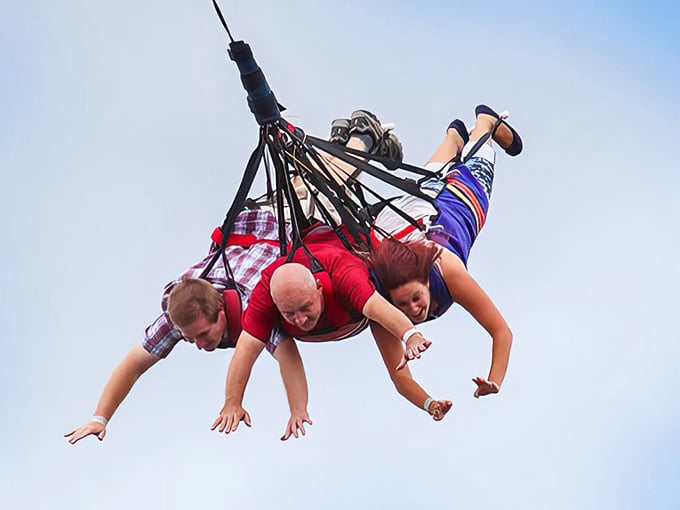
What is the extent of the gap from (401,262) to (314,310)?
0.42 m

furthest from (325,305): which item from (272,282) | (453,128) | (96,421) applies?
(453,128)

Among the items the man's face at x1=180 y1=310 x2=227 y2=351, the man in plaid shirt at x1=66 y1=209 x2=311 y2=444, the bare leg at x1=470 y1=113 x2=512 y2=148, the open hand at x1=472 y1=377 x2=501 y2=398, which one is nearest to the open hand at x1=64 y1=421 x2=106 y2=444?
the man in plaid shirt at x1=66 y1=209 x2=311 y2=444

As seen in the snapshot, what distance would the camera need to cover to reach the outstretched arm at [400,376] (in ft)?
18.3

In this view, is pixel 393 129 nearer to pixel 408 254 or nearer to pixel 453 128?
pixel 453 128

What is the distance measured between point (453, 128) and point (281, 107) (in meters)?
1.63

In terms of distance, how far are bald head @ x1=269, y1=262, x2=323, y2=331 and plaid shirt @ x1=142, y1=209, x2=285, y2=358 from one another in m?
0.62

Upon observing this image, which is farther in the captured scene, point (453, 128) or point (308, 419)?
point (453, 128)

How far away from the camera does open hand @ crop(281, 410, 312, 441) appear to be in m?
5.49

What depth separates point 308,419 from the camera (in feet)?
18.3

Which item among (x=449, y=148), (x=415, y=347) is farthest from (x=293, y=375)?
(x=449, y=148)

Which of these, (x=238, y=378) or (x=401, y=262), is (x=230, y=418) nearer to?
(x=238, y=378)

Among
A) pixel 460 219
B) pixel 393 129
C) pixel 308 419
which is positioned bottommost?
pixel 308 419

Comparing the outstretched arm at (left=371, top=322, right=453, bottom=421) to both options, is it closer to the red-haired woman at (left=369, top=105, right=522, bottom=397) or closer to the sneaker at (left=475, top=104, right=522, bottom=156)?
the red-haired woman at (left=369, top=105, right=522, bottom=397)

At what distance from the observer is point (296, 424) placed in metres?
5.53
